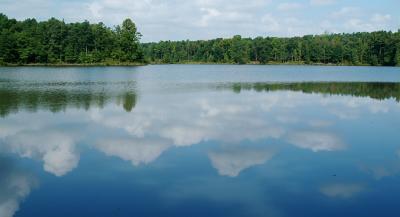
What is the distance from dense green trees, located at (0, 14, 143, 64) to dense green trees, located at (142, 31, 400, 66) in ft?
96.9

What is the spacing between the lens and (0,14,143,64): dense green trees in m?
92.1

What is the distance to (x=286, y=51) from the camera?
494ft

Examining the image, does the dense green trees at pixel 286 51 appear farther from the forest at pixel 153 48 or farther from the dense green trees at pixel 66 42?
the dense green trees at pixel 66 42

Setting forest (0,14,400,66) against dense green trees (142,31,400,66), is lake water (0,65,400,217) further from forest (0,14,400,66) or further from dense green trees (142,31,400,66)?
dense green trees (142,31,400,66)

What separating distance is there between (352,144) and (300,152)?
2.45 metres

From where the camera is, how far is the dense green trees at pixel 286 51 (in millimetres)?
128125

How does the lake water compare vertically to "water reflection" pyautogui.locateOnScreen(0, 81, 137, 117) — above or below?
below

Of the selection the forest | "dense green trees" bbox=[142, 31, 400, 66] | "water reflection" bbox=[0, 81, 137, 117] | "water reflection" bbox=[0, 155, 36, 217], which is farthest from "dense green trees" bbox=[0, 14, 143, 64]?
"water reflection" bbox=[0, 155, 36, 217]

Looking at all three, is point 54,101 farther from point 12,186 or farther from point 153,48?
point 153,48

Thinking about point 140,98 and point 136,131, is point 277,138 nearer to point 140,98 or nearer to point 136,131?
point 136,131

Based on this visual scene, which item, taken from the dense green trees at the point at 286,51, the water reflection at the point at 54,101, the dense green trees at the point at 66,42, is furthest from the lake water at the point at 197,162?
the dense green trees at the point at 286,51

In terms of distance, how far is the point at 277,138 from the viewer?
630 inches

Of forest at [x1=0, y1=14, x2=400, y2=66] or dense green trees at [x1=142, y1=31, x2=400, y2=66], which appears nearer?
forest at [x1=0, y1=14, x2=400, y2=66]

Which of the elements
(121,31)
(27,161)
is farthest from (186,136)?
(121,31)
